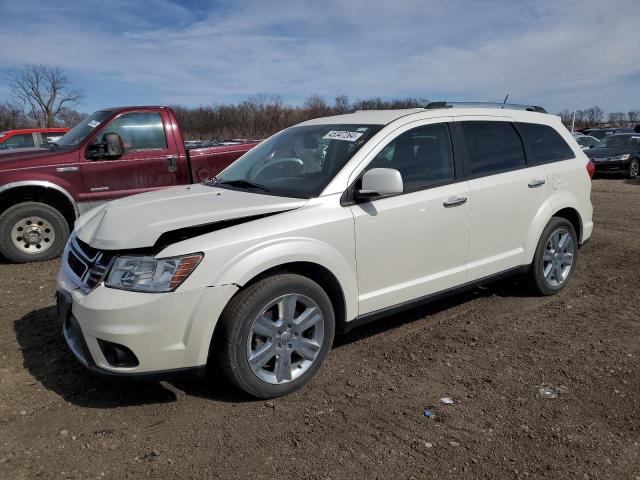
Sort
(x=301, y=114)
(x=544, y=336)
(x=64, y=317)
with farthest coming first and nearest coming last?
1. (x=301, y=114)
2. (x=544, y=336)
3. (x=64, y=317)

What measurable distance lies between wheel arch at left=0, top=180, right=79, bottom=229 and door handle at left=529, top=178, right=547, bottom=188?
5.35m

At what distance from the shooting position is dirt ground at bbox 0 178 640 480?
106 inches

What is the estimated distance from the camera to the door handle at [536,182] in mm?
4701

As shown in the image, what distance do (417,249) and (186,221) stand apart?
1687mm

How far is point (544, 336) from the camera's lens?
4.27 metres

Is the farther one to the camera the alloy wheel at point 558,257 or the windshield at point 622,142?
the windshield at point 622,142

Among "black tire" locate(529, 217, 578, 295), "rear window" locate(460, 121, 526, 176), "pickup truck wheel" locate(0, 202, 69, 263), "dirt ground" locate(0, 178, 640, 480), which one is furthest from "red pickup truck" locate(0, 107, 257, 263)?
"black tire" locate(529, 217, 578, 295)

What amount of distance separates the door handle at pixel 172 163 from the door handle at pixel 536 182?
4519mm

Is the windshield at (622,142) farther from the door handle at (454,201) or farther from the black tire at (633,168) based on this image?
the door handle at (454,201)

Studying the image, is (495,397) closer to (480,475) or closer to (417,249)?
(480,475)

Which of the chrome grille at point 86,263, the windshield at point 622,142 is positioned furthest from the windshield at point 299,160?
the windshield at point 622,142

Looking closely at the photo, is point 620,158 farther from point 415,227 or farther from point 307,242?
point 307,242

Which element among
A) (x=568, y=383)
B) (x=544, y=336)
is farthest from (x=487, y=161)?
(x=568, y=383)

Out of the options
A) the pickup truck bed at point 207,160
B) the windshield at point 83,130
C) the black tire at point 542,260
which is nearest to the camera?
the black tire at point 542,260
